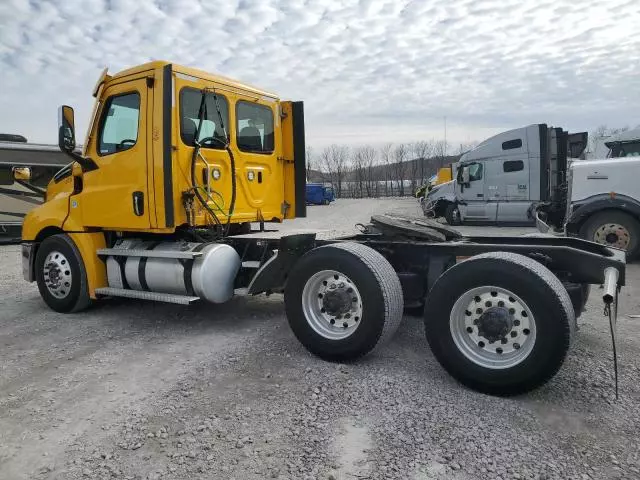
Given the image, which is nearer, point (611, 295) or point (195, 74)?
point (611, 295)

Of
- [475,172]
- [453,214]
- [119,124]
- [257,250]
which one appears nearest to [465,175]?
[475,172]

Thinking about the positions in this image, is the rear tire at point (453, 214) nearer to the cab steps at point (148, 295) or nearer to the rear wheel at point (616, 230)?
the rear wheel at point (616, 230)

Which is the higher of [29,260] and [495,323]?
[29,260]

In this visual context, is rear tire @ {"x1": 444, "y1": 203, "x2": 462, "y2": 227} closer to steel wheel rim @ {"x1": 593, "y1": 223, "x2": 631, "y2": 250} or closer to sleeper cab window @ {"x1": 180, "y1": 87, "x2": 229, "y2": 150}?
steel wheel rim @ {"x1": 593, "y1": 223, "x2": 631, "y2": 250}

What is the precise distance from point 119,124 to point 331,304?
340cm

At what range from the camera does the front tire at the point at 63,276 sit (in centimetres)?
616

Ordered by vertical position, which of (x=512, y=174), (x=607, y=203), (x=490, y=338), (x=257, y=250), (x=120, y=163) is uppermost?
(x=512, y=174)

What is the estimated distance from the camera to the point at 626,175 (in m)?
9.82

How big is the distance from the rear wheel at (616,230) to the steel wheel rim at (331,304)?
25.1ft

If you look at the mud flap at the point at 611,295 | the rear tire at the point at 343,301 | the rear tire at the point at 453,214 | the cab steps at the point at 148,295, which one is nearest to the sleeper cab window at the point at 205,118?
the cab steps at the point at 148,295

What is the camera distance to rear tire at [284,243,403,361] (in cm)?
407

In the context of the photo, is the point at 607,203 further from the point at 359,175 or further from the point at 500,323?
the point at 359,175

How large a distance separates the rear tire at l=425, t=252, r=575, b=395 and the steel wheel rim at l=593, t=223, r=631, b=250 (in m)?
7.48

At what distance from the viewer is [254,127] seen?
248 inches
